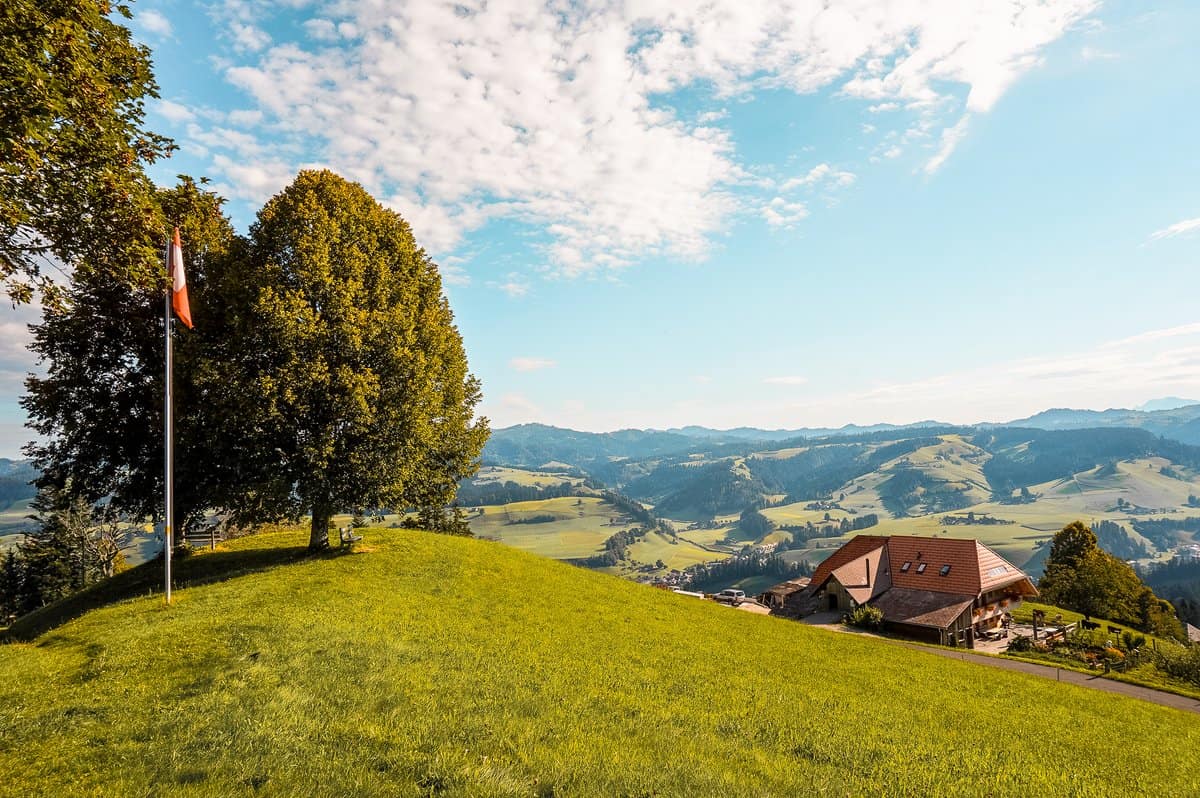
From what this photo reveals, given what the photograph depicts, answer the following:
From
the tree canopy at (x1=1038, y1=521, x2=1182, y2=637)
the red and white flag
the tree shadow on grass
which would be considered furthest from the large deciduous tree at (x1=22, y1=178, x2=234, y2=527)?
the tree canopy at (x1=1038, y1=521, x2=1182, y2=637)

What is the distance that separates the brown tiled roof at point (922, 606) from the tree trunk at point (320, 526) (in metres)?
51.6

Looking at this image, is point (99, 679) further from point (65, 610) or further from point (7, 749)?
point (65, 610)

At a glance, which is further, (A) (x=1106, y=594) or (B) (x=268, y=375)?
(A) (x=1106, y=594)

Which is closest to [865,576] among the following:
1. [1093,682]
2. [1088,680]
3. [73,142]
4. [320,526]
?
[1088,680]

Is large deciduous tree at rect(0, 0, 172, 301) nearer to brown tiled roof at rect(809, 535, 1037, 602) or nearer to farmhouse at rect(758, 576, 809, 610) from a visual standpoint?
brown tiled roof at rect(809, 535, 1037, 602)

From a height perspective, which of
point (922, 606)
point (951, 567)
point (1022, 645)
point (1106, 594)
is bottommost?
point (1106, 594)

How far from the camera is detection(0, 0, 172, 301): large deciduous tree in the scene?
11664 mm

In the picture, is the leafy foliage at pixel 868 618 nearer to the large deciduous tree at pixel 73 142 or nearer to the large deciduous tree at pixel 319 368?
the large deciduous tree at pixel 319 368

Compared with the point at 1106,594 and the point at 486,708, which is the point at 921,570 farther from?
the point at 486,708

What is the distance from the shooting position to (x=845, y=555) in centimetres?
6850

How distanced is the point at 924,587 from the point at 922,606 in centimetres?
577

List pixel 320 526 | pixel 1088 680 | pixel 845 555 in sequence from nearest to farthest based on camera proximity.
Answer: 1. pixel 320 526
2. pixel 1088 680
3. pixel 845 555

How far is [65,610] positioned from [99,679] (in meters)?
17.6

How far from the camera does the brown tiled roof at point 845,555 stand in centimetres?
6519
